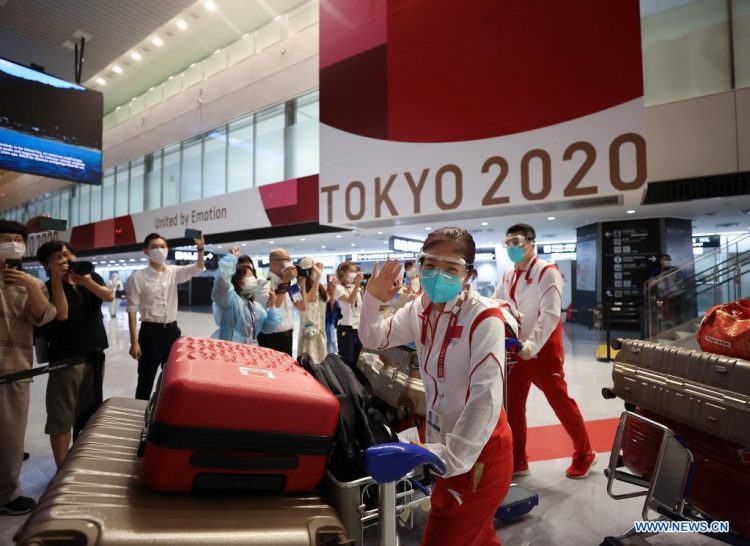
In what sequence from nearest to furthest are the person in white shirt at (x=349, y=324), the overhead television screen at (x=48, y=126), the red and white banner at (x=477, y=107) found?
the red and white banner at (x=477, y=107) → the overhead television screen at (x=48, y=126) → the person in white shirt at (x=349, y=324)

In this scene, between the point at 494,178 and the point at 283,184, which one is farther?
the point at 283,184

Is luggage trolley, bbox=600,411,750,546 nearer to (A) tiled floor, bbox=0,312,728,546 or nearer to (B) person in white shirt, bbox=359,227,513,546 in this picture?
(A) tiled floor, bbox=0,312,728,546

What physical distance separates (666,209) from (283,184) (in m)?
9.23

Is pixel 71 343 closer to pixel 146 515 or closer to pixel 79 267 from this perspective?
pixel 79 267

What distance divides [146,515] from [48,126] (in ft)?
19.4

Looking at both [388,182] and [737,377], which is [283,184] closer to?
[388,182]

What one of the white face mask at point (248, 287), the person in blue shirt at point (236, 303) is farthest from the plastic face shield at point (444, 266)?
the white face mask at point (248, 287)

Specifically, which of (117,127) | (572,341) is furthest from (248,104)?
(572,341)

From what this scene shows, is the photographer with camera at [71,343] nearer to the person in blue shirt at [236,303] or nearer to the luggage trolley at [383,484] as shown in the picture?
the person in blue shirt at [236,303]

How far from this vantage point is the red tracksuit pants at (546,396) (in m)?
2.90

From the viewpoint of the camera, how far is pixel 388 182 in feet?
17.6

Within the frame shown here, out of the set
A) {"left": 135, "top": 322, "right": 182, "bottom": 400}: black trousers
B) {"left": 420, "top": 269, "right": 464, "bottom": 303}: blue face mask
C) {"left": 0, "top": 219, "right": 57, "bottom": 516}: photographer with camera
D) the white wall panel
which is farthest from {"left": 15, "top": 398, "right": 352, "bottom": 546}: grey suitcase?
the white wall panel

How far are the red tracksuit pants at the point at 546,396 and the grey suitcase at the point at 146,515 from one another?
226 cm

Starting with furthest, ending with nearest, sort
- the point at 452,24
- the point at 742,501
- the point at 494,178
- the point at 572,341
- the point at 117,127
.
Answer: the point at 117,127 < the point at 572,341 < the point at 452,24 < the point at 494,178 < the point at 742,501
